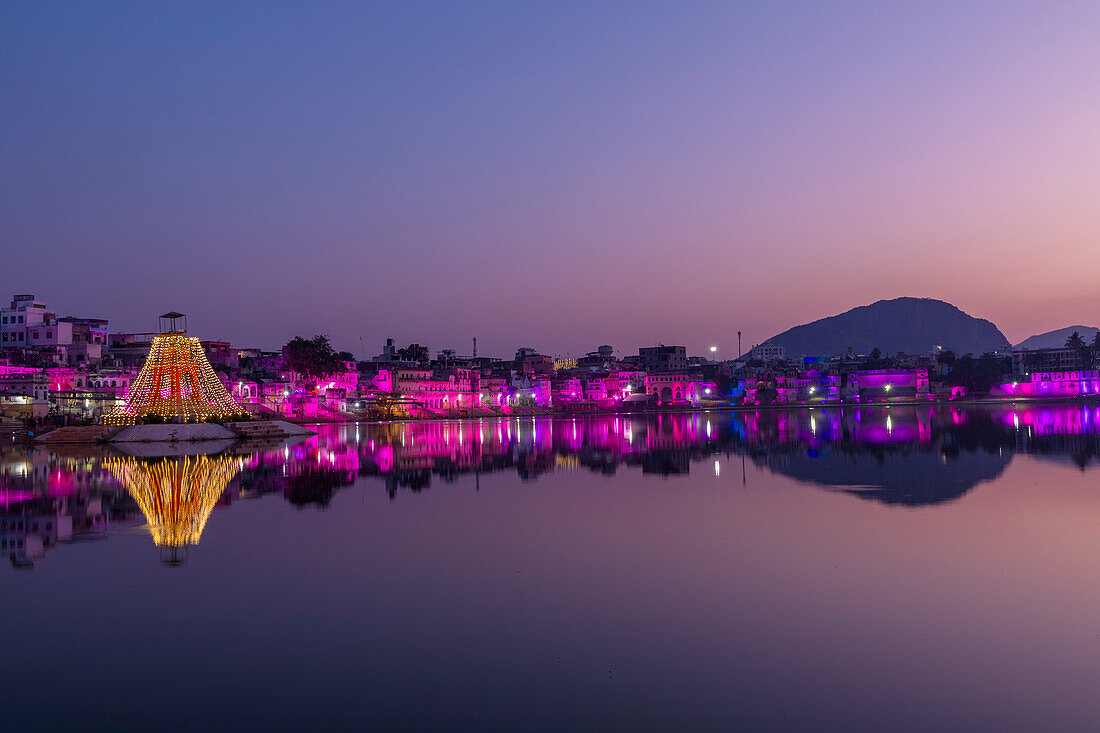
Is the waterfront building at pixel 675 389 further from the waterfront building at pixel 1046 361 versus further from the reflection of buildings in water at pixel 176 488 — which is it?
the reflection of buildings in water at pixel 176 488

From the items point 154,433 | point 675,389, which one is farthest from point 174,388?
point 675,389

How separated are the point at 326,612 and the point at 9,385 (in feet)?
252

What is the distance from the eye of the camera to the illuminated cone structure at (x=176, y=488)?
16750 millimetres

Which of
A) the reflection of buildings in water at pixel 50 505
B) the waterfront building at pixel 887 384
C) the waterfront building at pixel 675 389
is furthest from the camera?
the waterfront building at pixel 887 384

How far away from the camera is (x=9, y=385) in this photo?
71188 mm

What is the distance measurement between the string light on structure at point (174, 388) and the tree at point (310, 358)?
38705 millimetres

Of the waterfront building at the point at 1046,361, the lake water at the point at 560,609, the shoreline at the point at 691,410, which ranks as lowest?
the shoreline at the point at 691,410

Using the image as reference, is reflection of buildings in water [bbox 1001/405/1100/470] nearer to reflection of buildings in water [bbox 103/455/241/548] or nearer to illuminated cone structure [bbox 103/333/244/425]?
reflection of buildings in water [bbox 103/455/241/548]

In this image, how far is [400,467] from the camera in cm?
3206

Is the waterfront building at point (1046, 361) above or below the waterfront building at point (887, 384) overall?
above

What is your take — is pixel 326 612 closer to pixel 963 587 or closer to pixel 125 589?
pixel 125 589

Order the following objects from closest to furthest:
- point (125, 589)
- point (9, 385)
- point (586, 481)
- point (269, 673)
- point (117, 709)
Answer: point (117, 709) → point (269, 673) → point (125, 589) → point (586, 481) → point (9, 385)

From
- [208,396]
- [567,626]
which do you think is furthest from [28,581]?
[208,396]

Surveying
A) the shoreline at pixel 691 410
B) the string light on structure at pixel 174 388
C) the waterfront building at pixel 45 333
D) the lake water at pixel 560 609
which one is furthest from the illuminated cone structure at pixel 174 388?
the waterfront building at pixel 45 333
